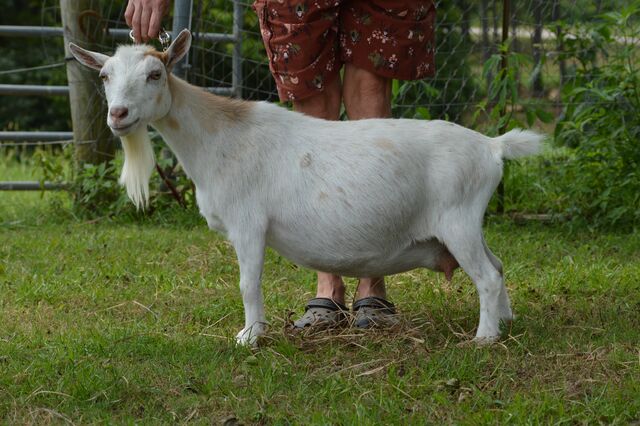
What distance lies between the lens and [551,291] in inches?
172

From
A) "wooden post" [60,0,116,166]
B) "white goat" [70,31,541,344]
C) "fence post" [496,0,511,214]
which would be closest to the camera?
"white goat" [70,31,541,344]

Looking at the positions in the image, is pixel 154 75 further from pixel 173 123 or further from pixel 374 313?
pixel 374 313

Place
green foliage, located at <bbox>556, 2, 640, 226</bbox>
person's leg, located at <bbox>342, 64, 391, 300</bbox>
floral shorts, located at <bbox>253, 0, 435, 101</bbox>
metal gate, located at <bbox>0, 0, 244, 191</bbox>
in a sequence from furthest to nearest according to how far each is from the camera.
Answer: metal gate, located at <bbox>0, 0, 244, 191</bbox> < green foliage, located at <bbox>556, 2, 640, 226</bbox> < person's leg, located at <bbox>342, 64, 391, 300</bbox> < floral shorts, located at <bbox>253, 0, 435, 101</bbox>

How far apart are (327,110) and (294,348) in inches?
42.0

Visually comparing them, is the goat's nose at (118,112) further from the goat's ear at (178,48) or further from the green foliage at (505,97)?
the green foliage at (505,97)

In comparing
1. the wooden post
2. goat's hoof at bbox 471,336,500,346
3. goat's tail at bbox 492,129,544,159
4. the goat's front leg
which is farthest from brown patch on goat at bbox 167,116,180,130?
the wooden post

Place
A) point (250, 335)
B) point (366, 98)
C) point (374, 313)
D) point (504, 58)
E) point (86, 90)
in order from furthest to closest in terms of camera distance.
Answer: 1. point (86, 90)
2. point (504, 58)
3. point (366, 98)
4. point (374, 313)
5. point (250, 335)

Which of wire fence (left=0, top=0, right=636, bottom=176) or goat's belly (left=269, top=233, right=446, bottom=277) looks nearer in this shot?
goat's belly (left=269, top=233, right=446, bottom=277)

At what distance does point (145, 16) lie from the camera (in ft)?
12.0

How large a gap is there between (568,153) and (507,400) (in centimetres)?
374

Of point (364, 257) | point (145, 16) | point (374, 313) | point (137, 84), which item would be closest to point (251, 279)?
point (364, 257)

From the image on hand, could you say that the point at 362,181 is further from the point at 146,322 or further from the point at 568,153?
the point at 568,153

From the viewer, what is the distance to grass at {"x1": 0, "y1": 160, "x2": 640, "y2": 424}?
295cm

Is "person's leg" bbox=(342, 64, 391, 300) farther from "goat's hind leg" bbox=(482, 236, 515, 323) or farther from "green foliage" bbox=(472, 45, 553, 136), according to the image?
"green foliage" bbox=(472, 45, 553, 136)
